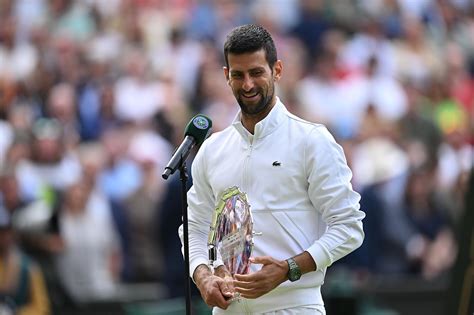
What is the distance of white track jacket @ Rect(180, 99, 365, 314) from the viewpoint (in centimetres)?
608

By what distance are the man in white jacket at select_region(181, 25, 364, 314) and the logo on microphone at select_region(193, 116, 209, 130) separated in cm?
18

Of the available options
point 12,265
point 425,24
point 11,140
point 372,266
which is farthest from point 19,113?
point 425,24

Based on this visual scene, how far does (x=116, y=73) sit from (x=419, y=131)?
3381 mm

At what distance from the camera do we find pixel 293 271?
5.98m

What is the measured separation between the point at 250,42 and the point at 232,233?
880mm

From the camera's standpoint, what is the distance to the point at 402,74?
52.7 ft

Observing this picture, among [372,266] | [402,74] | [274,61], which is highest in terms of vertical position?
[274,61]

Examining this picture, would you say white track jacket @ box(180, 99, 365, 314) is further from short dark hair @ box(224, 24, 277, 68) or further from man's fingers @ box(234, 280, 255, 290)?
short dark hair @ box(224, 24, 277, 68)

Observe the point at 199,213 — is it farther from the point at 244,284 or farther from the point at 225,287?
the point at 244,284

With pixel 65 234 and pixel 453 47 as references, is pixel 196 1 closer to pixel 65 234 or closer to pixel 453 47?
pixel 453 47

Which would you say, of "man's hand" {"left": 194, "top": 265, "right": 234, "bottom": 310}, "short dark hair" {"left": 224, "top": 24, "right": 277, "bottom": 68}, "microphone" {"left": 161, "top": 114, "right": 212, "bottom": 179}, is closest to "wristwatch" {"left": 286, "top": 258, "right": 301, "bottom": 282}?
"man's hand" {"left": 194, "top": 265, "right": 234, "bottom": 310}

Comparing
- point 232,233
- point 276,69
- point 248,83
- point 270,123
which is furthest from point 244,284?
point 276,69

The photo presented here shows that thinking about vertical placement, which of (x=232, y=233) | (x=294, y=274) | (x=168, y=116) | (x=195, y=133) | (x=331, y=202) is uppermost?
(x=195, y=133)

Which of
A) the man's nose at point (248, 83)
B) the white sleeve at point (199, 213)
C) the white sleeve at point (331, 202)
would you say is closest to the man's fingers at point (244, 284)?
the white sleeve at point (331, 202)
